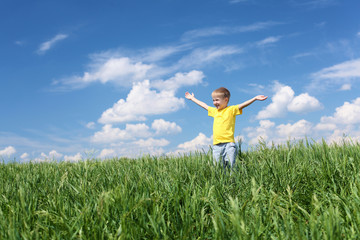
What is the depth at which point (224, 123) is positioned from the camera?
5.79 metres

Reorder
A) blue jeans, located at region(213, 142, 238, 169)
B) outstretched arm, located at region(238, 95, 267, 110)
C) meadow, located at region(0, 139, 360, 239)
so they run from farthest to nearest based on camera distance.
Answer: blue jeans, located at region(213, 142, 238, 169), outstretched arm, located at region(238, 95, 267, 110), meadow, located at region(0, 139, 360, 239)

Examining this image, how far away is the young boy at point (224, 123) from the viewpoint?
5.58 m

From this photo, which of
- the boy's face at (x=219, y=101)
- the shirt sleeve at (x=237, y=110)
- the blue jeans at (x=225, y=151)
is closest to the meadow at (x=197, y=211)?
the blue jeans at (x=225, y=151)

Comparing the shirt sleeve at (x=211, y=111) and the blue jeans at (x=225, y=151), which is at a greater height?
the shirt sleeve at (x=211, y=111)

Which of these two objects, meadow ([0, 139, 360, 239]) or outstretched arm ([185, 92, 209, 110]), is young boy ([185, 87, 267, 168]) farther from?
meadow ([0, 139, 360, 239])

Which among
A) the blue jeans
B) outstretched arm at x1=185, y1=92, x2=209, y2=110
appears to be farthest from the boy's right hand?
the blue jeans

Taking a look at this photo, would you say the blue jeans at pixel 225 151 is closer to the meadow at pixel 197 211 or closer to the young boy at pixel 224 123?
the young boy at pixel 224 123

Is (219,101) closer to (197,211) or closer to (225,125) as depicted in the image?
(225,125)

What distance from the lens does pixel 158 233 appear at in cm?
224

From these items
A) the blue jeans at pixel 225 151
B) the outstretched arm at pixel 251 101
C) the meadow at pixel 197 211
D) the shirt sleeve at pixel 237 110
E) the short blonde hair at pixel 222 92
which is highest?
the short blonde hair at pixel 222 92

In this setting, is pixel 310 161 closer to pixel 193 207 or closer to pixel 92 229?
pixel 193 207

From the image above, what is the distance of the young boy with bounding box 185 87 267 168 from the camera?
5579 millimetres

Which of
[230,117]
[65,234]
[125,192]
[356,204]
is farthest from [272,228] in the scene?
[230,117]

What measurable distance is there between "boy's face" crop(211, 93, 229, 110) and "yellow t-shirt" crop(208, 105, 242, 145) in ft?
0.37
